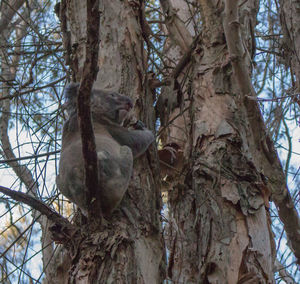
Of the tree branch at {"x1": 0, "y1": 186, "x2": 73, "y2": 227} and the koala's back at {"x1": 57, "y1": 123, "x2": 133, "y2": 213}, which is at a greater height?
the koala's back at {"x1": 57, "y1": 123, "x2": 133, "y2": 213}

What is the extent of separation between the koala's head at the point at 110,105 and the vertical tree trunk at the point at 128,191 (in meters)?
0.05

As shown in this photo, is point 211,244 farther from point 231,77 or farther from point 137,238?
point 231,77

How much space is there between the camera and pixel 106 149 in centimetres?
227

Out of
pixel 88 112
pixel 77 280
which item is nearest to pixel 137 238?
pixel 77 280

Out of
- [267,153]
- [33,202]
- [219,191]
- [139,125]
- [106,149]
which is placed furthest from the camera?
[267,153]

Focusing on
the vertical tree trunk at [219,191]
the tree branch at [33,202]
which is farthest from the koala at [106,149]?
the vertical tree trunk at [219,191]

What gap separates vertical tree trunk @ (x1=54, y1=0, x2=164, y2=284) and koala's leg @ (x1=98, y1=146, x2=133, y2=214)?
4 centimetres

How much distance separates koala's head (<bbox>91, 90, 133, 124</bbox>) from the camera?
94.1 inches

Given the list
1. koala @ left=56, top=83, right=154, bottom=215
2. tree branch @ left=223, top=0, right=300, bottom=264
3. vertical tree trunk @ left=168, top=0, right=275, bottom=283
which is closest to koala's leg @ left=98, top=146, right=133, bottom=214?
koala @ left=56, top=83, right=154, bottom=215

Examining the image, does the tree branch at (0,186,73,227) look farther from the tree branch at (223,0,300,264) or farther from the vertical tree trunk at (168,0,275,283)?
the tree branch at (223,0,300,264)

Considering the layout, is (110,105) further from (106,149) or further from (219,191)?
(219,191)

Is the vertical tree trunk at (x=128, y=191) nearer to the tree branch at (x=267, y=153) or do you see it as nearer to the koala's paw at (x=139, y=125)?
the koala's paw at (x=139, y=125)

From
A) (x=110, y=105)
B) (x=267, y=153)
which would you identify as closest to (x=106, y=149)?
(x=110, y=105)

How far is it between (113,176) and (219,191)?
0.74m
